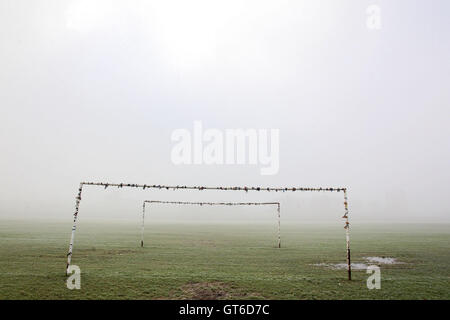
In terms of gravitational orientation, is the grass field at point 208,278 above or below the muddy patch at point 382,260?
above

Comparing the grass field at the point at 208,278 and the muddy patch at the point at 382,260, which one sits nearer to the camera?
the grass field at the point at 208,278

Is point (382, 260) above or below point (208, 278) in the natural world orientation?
below

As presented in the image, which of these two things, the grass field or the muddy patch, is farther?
the muddy patch

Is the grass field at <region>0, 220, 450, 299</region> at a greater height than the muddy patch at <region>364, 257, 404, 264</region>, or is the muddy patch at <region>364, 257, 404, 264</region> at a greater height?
the grass field at <region>0, 220, 450, 299</region>

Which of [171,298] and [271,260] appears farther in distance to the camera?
[271,260]

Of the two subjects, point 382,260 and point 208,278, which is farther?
point 382,260
